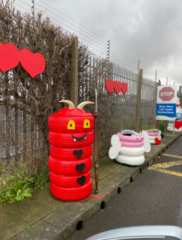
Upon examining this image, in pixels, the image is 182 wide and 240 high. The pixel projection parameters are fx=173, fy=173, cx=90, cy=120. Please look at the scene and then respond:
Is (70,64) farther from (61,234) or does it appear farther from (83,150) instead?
(61,234)

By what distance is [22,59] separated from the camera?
2.89m

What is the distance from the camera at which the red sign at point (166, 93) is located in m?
8.45

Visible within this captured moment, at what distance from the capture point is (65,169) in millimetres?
2643

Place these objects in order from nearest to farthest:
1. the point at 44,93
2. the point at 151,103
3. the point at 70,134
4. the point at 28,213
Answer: the point at 28,213
the point at 70,134
the point at 44,93
the point at 151,103

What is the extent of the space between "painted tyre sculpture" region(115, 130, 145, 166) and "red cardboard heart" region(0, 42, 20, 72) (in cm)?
298

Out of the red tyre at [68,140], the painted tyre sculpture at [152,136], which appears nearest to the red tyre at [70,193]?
the red tyre at [68,140]

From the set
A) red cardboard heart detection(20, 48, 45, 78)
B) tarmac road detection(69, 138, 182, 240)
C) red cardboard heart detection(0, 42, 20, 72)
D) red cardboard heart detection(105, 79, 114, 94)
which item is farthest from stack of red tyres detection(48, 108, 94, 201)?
red cardboard heart detection(105, 79, 114, 94)

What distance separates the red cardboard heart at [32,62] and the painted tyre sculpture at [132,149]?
8.52ft

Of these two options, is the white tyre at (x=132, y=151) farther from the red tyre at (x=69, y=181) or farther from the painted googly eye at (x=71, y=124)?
the painted googly eye at (x=71, y=124)

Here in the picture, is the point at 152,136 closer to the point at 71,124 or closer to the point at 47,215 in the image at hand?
the point at 71,124

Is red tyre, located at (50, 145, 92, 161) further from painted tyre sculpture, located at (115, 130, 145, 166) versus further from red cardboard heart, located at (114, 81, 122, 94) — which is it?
red cardboard heart, located at (114, 81, 122, 94)

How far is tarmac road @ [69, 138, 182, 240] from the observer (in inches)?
98.9

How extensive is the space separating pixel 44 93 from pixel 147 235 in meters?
2.88

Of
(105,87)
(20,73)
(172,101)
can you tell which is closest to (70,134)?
(20,73)
